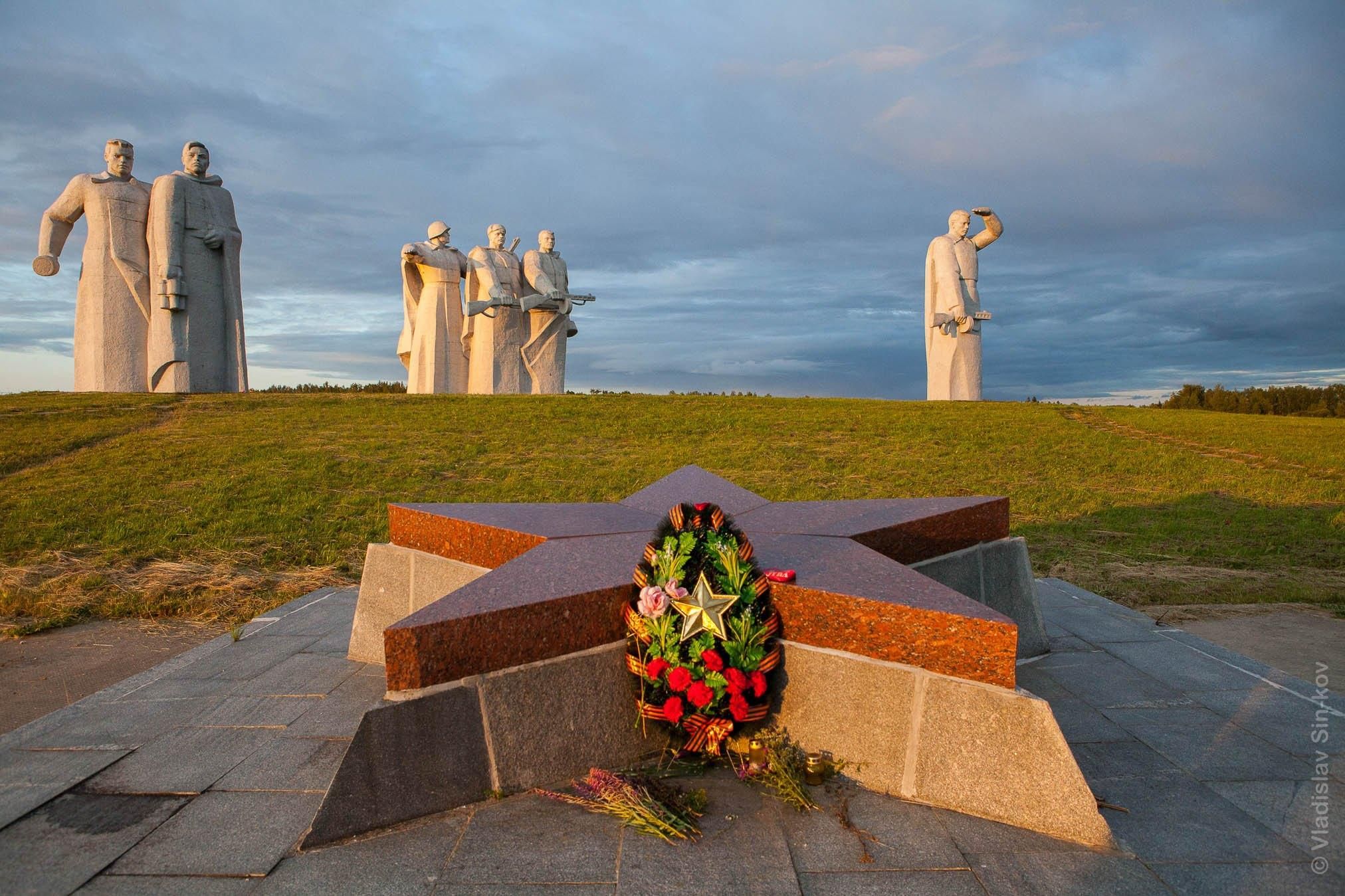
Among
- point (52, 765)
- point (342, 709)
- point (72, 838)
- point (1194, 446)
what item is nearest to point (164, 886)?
point (72, 838)

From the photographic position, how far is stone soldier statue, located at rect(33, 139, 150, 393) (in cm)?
1606

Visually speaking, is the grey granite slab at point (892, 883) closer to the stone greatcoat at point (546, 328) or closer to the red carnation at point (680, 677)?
the red carnation at point (680, 677)

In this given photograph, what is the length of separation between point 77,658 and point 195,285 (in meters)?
13.5

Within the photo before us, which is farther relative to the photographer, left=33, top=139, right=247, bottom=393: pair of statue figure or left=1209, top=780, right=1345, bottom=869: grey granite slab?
left=33, top=139, right=247, bottom=393: pair of statue figure

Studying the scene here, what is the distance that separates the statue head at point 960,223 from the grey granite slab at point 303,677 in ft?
61.4

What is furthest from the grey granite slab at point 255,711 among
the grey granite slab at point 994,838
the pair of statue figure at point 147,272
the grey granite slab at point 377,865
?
the pair of statue figure at point 147,272

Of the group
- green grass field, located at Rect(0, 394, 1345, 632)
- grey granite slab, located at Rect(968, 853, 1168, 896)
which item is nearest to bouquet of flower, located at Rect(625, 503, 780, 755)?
grey granite slab, located at Rect(968, 853, 1168, 896)

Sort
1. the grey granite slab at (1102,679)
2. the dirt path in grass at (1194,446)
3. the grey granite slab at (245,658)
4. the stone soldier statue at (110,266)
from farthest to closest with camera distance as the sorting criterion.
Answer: the stone soldier statue at (110,266) < the dirt path in grass at (1194,446) < the grey granite slab at (245,658) < the grey granite slab at (1102,679)

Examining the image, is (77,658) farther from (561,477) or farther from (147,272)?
(147,272)

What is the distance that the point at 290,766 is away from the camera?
3320 millimetres

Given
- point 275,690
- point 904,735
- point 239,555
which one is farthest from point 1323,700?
point 239,555

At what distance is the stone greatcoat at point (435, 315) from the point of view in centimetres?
2177

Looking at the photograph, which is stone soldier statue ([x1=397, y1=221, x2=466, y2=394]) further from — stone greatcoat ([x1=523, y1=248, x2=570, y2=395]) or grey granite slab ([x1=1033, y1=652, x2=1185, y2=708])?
grey granite slab ([x1=1033, y1=652, x2=1185, y2=708])

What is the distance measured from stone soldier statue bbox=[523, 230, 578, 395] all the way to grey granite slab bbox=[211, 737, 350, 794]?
1898 cm
